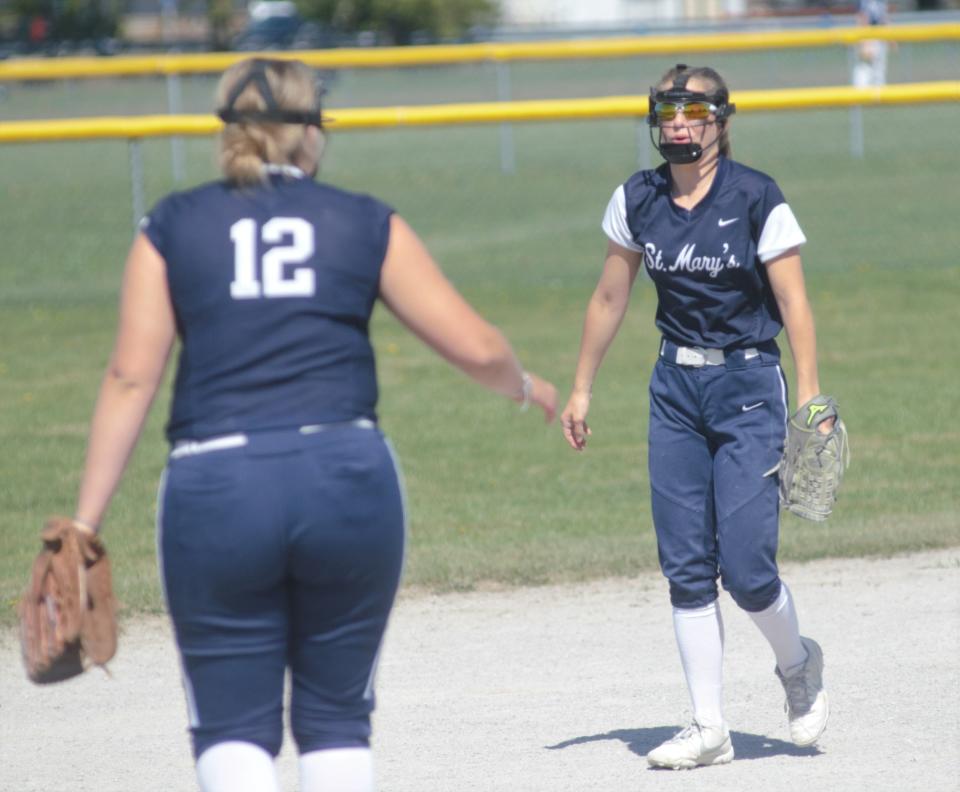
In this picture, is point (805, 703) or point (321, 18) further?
point (321, 18)

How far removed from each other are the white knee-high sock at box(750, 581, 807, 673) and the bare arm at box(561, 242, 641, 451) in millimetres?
726

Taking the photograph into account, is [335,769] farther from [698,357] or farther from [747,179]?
[747,179]

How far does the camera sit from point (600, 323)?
468 centimetres

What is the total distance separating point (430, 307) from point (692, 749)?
2.00 m

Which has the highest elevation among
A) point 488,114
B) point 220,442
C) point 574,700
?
point 220,442

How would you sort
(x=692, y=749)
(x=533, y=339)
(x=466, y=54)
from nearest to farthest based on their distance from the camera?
(x=692, y=749), (x=533, y=339), (x=466, y=54)

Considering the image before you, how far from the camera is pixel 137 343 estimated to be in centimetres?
293

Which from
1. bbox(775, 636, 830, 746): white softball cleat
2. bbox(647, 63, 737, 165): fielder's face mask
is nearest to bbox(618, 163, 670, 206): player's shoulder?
bbox(647, 63, 737, 165): fielder's face mask

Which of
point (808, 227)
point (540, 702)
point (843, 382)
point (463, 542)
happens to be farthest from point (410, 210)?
point (540, 702)

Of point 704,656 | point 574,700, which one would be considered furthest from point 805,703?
point 574,700

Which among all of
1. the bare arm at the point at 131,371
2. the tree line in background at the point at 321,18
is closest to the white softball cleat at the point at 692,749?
the bare arm at the point at 131,371

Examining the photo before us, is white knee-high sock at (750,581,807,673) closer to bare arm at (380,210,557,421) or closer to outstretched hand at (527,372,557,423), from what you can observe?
outstretched hand at (527,372,557,423)

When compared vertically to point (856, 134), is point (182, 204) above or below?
above

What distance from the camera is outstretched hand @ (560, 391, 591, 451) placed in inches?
183
